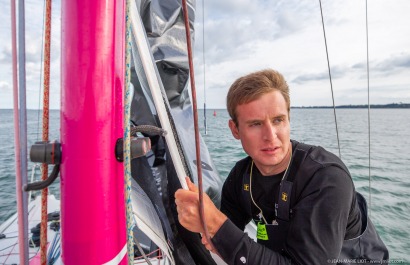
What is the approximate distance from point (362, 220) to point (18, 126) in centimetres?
144

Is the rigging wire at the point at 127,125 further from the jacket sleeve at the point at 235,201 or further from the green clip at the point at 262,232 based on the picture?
the jacket sleeve at the point at 235,201

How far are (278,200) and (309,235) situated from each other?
24cm

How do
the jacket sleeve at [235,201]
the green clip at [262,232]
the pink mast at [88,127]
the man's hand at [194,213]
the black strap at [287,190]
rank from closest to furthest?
the pink mast at [88,127] < the man's hand at [194,213] < the black strap at [287,190] < the green clip at [262,232] < the jacket sleeve at [235,201]

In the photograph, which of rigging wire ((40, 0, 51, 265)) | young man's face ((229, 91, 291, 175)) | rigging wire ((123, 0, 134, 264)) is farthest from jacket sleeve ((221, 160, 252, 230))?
rigging wire ((40, 0, 51, 265))

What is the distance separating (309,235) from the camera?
1.01 metres

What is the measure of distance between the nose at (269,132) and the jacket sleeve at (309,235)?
0.94ft

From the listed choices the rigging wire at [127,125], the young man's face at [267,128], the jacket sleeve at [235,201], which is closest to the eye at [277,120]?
the young man's face at [267,128]

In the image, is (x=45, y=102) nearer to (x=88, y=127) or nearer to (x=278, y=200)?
(x=88, y=127)

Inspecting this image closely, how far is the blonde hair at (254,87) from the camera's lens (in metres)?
1.25

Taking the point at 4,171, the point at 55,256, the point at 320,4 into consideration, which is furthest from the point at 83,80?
the point at 4,171

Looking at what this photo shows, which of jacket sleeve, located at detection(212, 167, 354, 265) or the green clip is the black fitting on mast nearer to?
jacket sleeve, located at detection(212, 167, 354, 265)

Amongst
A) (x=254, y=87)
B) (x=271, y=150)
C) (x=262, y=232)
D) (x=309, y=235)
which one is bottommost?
(x=262, y=232)

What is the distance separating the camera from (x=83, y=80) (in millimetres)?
667

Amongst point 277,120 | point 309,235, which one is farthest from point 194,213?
point 277,120
